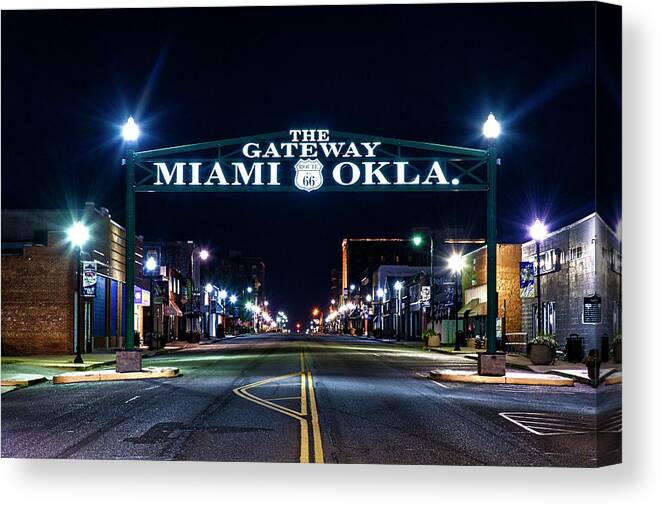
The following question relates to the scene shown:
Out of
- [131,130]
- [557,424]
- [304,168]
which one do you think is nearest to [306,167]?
[304,168]

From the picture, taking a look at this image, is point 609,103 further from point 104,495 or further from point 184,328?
point 184,328

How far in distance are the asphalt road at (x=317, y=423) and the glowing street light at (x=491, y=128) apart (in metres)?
6.82

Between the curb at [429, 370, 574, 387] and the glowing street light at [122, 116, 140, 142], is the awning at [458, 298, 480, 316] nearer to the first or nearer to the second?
the curb at [429, 370, 574, 387]

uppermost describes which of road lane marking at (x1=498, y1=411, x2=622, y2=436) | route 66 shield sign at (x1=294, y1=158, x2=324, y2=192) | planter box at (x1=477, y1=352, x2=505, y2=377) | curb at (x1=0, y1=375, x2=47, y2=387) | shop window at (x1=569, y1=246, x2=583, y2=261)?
route 66 shield sign at (x1=294, y1=158, x2=324, y2=192)

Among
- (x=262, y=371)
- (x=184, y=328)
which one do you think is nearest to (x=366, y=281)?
(x=184, y=328)

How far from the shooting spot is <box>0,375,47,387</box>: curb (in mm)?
26836

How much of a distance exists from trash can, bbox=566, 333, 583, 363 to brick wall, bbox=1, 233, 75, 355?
2531cm

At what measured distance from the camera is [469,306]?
2625 inches

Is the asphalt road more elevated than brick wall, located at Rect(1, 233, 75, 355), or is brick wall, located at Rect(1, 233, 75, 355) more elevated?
brick wall, located at Rect(1, 233, 75, 355)

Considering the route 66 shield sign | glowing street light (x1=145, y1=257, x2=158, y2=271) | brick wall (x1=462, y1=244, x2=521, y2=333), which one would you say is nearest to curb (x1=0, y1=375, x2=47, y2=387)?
the route 66 shield sign

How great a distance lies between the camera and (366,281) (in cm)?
17775

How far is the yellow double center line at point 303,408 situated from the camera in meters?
13.8

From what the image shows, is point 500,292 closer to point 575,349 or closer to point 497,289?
point 497,289

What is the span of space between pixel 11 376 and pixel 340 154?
13.9m
